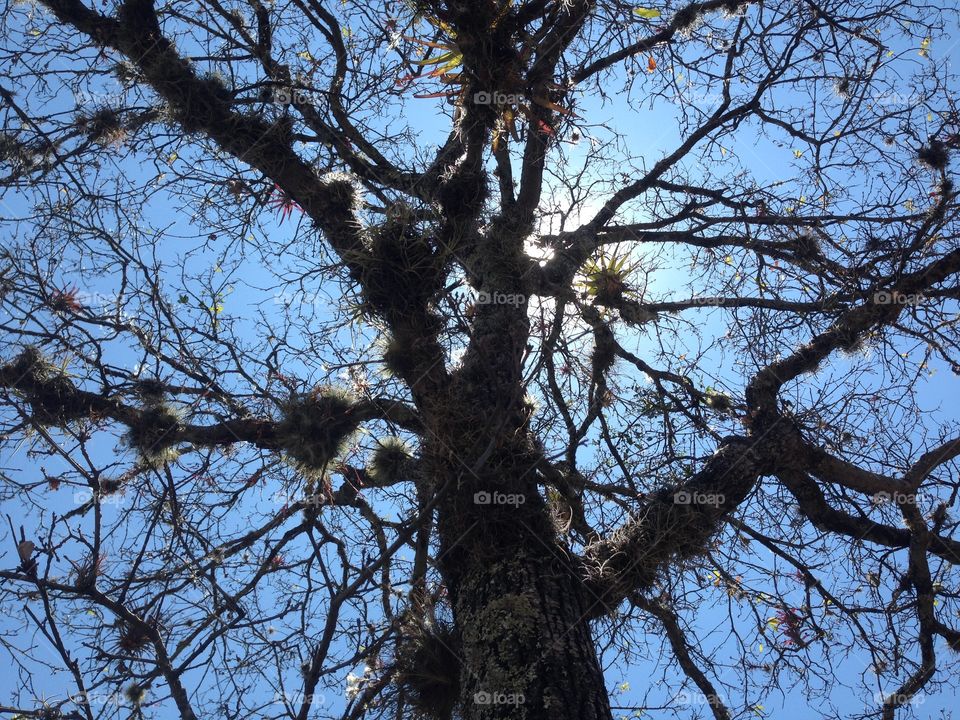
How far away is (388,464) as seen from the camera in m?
3.63

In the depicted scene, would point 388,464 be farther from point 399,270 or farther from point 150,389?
point 150,389

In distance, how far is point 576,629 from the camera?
2453mm

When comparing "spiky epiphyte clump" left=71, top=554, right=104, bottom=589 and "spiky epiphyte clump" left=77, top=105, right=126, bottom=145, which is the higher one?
"spiky epiphyte clump" left=77, top=105, right=126, bottom=145

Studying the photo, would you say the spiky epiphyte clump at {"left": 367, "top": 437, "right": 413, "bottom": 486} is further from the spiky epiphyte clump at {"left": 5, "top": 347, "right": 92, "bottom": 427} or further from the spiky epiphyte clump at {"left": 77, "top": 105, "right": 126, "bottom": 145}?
the spiky epiphyte clump at {"left": 77, "top": 105, "right": 126, "bottom": 145}

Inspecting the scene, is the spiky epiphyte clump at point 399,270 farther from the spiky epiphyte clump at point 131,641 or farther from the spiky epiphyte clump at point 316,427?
the spiky epiphyte clump at point 131,641

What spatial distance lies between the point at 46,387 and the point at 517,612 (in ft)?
10.4

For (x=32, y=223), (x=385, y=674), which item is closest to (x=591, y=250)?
(x=385, y=674)

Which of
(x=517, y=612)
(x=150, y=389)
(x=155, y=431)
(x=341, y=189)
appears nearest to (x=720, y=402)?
(x=517, y=612)

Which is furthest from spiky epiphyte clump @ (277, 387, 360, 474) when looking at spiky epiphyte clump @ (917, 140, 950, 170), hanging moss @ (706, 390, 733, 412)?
spiky epiphyte clump @ (917, 140, 950, 170)

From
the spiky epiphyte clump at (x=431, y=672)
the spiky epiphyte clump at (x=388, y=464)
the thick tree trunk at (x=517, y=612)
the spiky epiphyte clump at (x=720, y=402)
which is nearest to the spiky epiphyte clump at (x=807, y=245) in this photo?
the spiky epiphyte clump at (x=720, y=402)

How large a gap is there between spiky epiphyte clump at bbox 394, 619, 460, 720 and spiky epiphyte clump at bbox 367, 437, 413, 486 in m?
0.97

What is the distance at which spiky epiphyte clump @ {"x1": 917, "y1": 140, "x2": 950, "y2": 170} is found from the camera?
167 inches

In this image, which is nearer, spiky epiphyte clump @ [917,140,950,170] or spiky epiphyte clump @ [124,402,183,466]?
spiky epiphyte clump @ [124,402,183,466]

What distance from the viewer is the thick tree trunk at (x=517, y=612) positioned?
2.21m
